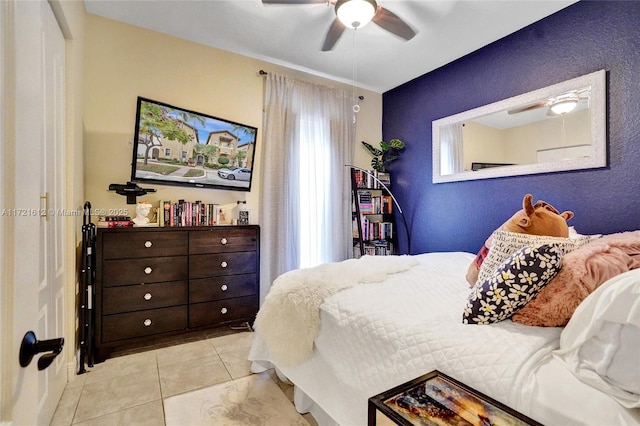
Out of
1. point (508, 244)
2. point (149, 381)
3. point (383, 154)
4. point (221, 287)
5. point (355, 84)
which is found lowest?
point (149, 381)

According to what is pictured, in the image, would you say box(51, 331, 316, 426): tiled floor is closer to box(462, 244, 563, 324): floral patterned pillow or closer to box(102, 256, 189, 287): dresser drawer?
box(102, 256, 189, 287): dresser drawer

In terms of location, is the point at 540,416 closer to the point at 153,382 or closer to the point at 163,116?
the point at 153,382

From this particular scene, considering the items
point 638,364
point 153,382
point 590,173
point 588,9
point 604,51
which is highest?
point 588,9

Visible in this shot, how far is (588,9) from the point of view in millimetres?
2336

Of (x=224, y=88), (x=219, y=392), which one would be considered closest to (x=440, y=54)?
(x=224, y=88)

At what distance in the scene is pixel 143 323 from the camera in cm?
243

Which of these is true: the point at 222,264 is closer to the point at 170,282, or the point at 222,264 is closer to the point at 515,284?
the point at 170,282

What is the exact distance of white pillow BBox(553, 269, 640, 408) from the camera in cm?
79

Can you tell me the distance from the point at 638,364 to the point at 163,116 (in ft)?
10.1

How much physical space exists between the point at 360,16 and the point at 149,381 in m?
2.81

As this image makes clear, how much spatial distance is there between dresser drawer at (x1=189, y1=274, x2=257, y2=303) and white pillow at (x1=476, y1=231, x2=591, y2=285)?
2.06 metres

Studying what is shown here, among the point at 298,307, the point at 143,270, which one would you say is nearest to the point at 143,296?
the point at 143,270

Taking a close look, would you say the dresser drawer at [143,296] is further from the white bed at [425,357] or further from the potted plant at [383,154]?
the potted plant at [383,154]

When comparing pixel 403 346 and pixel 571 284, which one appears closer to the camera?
pixel 571 284
